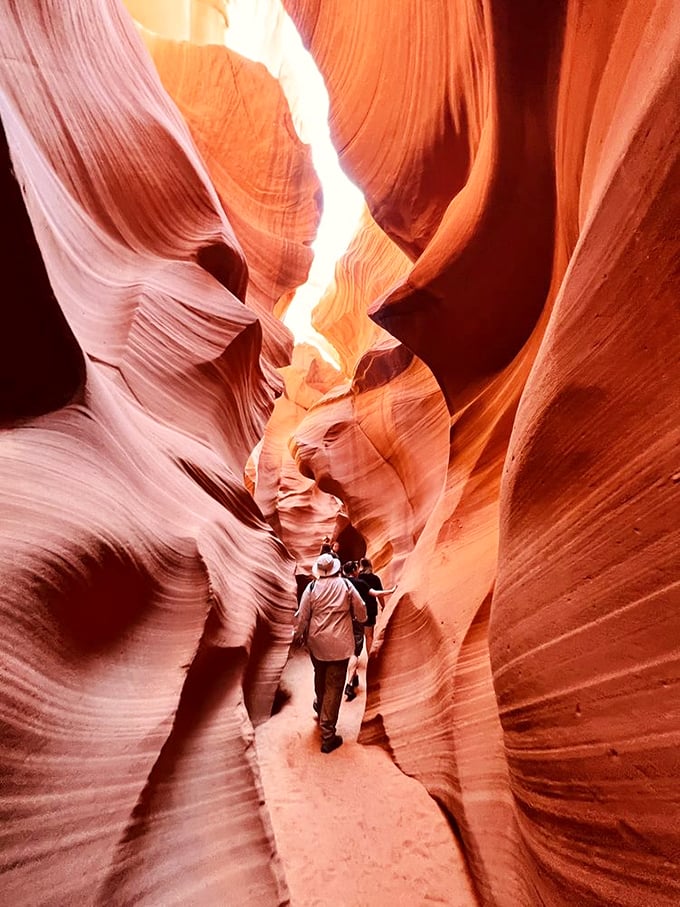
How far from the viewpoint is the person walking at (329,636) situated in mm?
3326

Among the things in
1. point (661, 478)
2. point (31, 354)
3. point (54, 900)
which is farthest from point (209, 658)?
point (661, 478)

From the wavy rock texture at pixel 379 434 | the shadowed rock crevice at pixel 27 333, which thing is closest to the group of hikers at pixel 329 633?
the shadowed rock crevice at pixel 27 333

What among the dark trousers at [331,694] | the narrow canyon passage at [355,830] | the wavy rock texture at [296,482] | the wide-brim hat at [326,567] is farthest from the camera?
the wavy rock texture at [296,482]

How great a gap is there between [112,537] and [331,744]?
2.31 meters

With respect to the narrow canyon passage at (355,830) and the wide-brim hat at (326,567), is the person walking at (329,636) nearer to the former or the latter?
the wide-brim hat at (326,567)

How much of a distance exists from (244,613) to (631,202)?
279cm

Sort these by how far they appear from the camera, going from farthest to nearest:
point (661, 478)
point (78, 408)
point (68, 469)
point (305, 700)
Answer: point (305, 700), point (78, 408), point (68, 469), point (661, 478)

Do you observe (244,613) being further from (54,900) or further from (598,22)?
(598,22)

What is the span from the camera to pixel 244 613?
304cm

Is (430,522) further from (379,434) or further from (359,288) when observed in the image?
(359,288)

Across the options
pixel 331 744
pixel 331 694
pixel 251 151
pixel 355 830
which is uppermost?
pixel 251 151

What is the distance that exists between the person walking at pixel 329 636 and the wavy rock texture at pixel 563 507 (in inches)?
13.1

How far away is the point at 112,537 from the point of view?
5.89ft

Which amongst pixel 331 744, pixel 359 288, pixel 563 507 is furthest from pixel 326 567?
pixel 359 288
